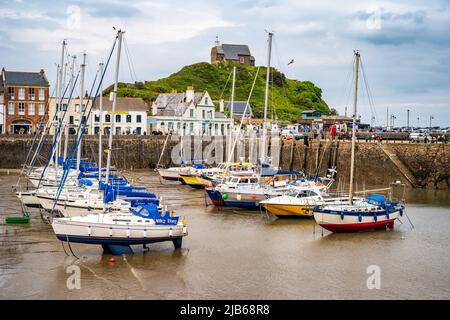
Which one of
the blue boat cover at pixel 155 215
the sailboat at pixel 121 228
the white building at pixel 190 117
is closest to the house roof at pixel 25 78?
the white building at pixel 190 117

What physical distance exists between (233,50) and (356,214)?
106 meters

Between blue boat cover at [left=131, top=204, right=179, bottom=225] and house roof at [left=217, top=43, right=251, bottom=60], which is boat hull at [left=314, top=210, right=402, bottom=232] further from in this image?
house roof at [left=217, top=43, right=251, bottom=60]

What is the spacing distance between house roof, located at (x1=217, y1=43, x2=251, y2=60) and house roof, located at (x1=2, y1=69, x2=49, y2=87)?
205 feet

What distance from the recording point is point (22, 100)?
7444cm

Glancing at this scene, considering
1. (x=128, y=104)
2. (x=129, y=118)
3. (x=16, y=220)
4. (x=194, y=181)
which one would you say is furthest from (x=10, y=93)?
(x=16, y=220)

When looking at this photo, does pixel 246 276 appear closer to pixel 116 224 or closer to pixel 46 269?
pixel 116 224

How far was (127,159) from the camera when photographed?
230 ft

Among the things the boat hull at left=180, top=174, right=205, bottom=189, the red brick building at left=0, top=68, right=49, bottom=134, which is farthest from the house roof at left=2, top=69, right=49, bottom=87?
the boat hull at left=180, top=174, right=205, bottom=189

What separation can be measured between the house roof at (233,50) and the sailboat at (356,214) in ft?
332

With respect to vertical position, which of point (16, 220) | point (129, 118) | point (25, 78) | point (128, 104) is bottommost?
point (16, 220)

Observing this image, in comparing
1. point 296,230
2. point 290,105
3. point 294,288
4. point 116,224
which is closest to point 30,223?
point 116,224

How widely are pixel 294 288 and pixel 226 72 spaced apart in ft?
355

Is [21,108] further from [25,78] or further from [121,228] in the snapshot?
[121,228]
